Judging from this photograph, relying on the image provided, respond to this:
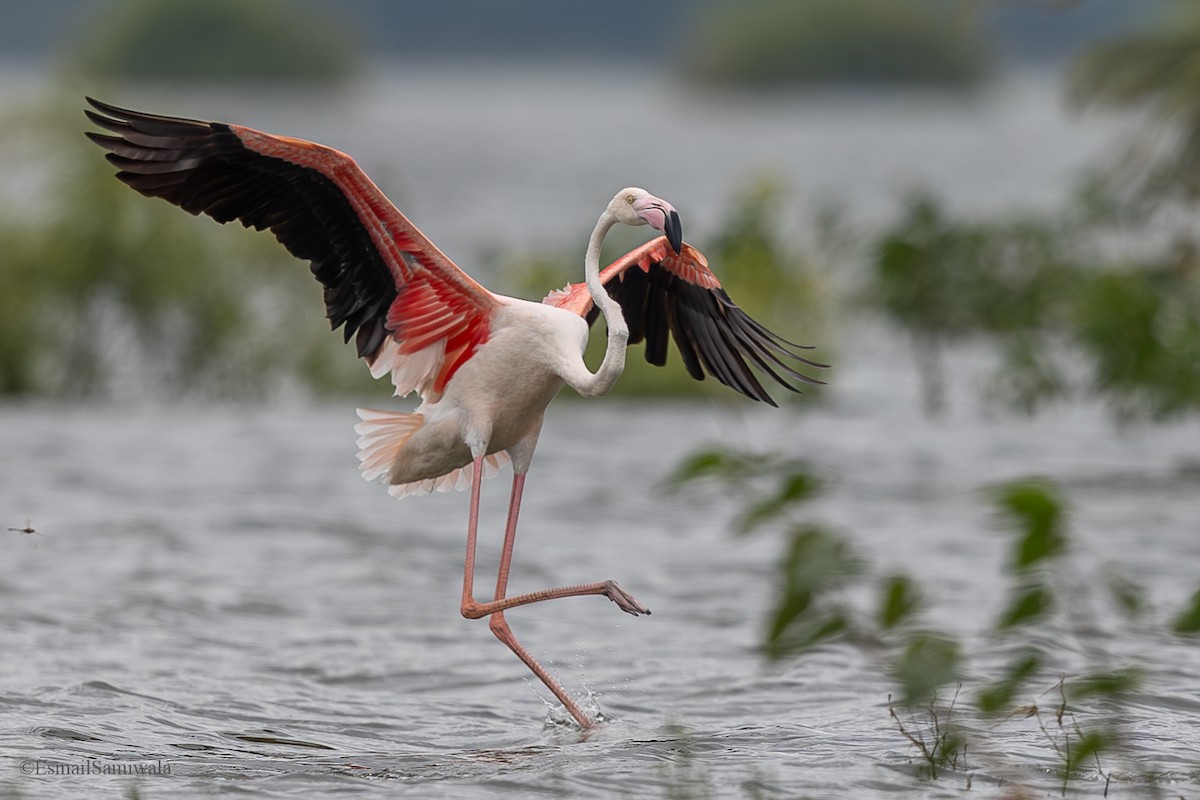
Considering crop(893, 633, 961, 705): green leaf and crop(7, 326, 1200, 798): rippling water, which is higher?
crop(893, 633, 961, 705): green leaf

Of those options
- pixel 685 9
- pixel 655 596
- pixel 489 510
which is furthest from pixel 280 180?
pixel 685 9

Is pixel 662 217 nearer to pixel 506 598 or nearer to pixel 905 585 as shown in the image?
pixel 506 598

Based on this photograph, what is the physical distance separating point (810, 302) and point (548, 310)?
8142mm

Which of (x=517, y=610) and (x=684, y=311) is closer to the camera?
(x=684, y=311)

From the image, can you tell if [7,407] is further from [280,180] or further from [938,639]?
[938,639]

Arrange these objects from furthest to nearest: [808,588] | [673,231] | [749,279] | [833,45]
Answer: [833,45], [749,279], [673,231], [808,588]

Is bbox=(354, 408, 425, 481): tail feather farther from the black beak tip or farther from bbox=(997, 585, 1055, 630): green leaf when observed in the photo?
bbox=(997, 585, 1055, 630): green leaf

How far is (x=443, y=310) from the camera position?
22.4ft

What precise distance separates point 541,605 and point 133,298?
570cm

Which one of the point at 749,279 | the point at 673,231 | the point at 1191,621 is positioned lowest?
the point at 1191,621

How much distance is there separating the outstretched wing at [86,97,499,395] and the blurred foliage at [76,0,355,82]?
43.7 meters

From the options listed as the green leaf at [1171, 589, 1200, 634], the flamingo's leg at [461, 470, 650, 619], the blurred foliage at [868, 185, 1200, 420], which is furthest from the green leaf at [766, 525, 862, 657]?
the blurred foliage at [868, 185, 1200, 420]

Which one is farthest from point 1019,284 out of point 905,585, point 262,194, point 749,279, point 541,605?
point 905,585

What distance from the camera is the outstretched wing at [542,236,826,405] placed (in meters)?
7.08
